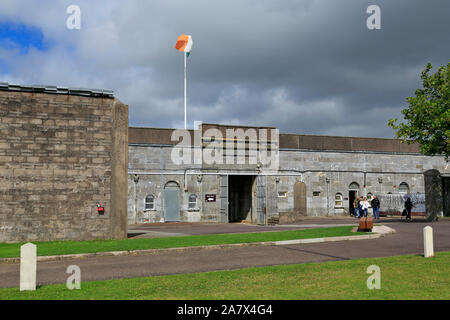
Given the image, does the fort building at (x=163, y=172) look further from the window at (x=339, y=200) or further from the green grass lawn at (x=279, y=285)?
the green grass lawn at (x=279, y=285)

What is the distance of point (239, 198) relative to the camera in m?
33.7

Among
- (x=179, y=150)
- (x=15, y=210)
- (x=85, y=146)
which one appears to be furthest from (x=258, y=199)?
(x=15, y=210)

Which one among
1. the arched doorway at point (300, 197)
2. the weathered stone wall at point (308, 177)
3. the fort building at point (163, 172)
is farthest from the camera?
the arched doorway at point (300, 197)

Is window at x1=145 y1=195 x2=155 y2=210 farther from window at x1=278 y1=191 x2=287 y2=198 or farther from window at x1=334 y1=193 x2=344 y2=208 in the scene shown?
window at x1=334 y1=193 x2=344 y2=208

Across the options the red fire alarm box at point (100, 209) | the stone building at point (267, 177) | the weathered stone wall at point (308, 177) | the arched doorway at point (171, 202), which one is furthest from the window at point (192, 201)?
the red fire alarm box at point (100, 209)

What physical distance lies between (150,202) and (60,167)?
11.6m

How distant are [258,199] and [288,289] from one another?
2336 centimetres

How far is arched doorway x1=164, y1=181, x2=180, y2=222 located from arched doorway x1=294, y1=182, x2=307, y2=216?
28.9 ft

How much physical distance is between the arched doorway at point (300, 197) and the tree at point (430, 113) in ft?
30.1

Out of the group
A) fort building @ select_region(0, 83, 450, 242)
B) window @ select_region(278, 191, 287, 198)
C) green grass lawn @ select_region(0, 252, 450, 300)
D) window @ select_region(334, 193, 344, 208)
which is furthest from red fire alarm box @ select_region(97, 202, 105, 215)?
window @ select_region(334, 193, 344, 208)

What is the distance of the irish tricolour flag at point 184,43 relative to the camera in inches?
1513

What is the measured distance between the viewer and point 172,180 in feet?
95.8

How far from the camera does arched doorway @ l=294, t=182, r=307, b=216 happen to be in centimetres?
3138

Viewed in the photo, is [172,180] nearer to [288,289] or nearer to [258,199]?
[258,199]
